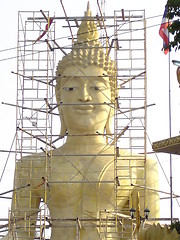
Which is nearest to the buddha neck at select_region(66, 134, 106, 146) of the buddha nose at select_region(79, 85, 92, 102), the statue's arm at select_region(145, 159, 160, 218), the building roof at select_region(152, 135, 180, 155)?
the buddha nose at select_region(79, 85, 92, 102)

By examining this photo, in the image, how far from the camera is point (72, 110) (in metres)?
23.2

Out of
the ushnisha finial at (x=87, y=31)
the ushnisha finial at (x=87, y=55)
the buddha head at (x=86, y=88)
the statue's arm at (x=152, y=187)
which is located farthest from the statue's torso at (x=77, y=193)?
the ushnisha finial at (x=87, y=31)

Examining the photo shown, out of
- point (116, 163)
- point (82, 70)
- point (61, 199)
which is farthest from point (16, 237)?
point (82, 70)

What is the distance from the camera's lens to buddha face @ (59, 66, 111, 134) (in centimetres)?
2317

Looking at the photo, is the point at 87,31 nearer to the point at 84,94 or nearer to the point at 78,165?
the point at 84,94

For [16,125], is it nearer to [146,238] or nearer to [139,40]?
[139,40]

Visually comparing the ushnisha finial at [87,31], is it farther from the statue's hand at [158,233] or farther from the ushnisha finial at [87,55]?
the statue's hand at [158,233]

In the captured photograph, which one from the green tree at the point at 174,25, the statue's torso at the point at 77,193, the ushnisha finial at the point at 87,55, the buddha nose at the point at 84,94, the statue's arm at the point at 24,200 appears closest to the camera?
the green tree at the point at 174,25

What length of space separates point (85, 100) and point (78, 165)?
1.53m

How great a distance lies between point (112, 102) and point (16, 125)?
7.80ft

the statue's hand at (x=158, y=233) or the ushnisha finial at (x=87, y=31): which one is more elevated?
the ushnisha finial at (x=87, y=31)

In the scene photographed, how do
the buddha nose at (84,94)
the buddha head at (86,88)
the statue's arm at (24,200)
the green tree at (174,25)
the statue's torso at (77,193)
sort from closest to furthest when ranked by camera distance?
1. the green tree at (174,25)
2. the statue's torso at (77,193)
3. the statue's arm at (24,200)
4. the buddha nose at (84,94)
5. the buddha head at (86,88)

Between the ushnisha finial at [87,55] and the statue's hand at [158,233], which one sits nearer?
the statue's hand at [158,233]

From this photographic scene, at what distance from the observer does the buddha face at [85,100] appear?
23.2 metres
